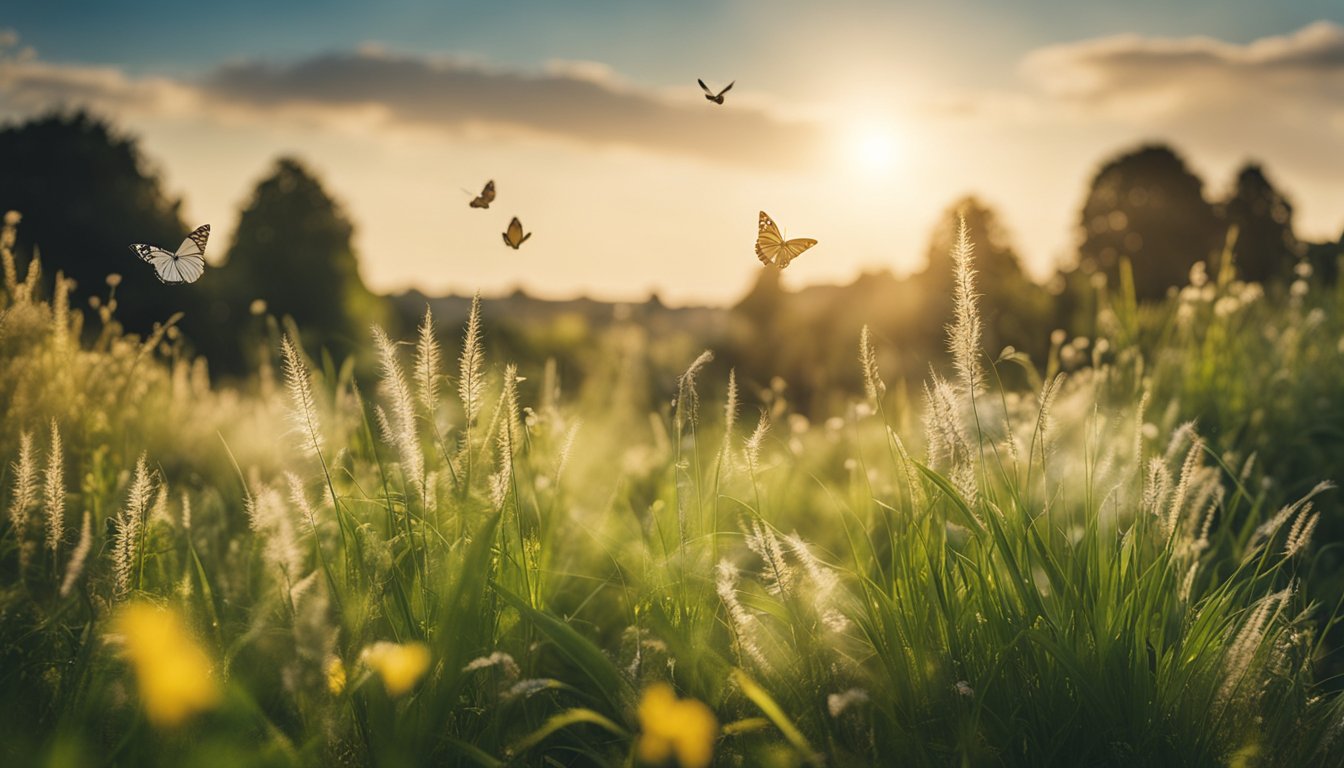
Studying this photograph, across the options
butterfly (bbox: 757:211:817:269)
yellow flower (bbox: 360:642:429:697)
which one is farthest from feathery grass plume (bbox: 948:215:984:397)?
yellow flower (bbox: 360:642:429:697)

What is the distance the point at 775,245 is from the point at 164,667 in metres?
1.91

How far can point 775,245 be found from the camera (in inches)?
102

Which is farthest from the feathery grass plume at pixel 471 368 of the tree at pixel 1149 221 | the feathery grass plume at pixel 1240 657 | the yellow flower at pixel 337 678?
the tree at pixel 1149 221

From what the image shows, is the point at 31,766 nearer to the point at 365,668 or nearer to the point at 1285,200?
the point at 365,668

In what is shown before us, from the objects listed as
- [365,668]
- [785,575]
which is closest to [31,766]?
[365,668]

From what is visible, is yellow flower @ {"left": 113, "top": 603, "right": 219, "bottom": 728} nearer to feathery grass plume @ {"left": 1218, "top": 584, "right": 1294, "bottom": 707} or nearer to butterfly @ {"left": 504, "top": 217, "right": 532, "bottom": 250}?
butterfly @ {"left": 504, "top": 217, "right": 532, "bottom": 250}

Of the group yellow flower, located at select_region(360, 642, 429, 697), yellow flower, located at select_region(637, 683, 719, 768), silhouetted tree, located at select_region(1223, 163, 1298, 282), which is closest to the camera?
yellow flower, located at select_region(360, 642, 429, 697)

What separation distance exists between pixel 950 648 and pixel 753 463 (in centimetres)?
66

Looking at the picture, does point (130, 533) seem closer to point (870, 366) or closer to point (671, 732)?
point (671, 732)

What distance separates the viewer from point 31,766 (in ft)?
7.14

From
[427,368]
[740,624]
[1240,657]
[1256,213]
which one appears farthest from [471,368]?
[1256,213]

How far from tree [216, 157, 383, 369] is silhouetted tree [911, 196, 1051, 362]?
17763 millimetres

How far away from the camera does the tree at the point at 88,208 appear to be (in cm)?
2178

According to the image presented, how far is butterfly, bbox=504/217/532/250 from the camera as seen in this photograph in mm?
2512
